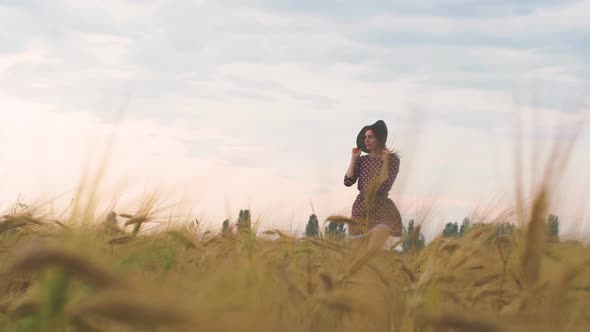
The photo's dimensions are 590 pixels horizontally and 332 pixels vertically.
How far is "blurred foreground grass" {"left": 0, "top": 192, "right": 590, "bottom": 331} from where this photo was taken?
0.70 m

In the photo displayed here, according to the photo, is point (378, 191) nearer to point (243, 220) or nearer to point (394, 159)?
point (394, 159)

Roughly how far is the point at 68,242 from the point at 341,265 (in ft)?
2.91

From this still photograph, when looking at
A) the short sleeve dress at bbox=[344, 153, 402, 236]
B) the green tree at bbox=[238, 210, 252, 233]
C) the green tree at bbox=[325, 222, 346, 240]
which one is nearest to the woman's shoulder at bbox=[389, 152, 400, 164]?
the short sleeve dress at bbox=[344, 153, 402, 236]

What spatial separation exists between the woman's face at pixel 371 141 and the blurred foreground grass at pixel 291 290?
4837mm

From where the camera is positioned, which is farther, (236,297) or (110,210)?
(110,210)

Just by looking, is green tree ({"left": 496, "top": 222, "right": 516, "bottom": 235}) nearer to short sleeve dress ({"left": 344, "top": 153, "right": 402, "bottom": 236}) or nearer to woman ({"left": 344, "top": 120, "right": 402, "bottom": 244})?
short sleeve dress ({"left": 344, "top": 153, "right": 402, "bottom": 236})

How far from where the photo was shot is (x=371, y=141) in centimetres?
696

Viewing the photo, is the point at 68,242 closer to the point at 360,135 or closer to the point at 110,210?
the point at 110,210

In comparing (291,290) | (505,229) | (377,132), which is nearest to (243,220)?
(505,229)

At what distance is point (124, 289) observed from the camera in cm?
68

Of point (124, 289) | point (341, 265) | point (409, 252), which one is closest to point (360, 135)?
point (409, 252)

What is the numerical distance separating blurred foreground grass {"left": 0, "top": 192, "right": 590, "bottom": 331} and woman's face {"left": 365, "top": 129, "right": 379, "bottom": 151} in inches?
190

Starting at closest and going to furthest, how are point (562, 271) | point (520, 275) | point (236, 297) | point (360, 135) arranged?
point (236, 297) < point (562, 271) < point (520, 275) < point (360, 135)

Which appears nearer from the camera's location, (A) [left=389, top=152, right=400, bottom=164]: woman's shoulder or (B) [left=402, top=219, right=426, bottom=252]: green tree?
(B) [left=402, top=219, right=426, bottom=252]: green tree
